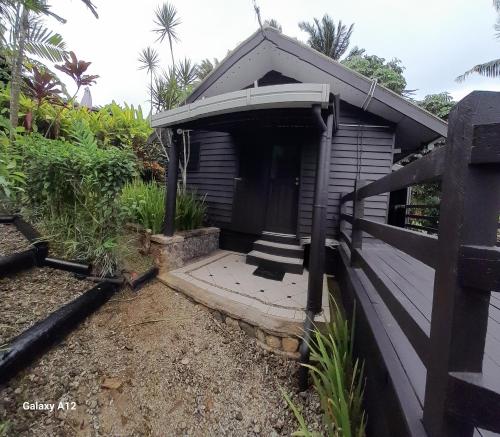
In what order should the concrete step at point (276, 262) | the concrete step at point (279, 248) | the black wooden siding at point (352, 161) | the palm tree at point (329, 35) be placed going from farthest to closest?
the palm tree at point (329, 35), the black wooden siding at point (352, 161), the concrete step at point (279, 248), the concrete step at point (276, 262)

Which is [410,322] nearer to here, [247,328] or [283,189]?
[247,328]

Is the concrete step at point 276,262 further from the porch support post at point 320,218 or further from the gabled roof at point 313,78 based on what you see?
the gabled roof at point 313,78

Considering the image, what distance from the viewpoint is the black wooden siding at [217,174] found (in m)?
5.05

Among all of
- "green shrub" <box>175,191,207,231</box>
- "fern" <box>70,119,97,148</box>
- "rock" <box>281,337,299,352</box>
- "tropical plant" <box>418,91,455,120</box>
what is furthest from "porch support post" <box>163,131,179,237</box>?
"tropical plant" <box>418,91,455,120</box>

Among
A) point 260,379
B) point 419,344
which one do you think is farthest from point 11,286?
point 419,344

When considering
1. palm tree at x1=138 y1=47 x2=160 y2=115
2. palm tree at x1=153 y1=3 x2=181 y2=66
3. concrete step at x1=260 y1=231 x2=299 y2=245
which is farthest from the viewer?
palm tree at x1=138 y1=47 x2=160 y2=115

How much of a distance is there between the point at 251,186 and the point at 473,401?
14.2ft

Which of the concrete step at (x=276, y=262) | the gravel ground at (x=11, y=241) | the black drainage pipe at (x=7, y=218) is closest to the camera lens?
the gravel ground at (x=11, y=241)

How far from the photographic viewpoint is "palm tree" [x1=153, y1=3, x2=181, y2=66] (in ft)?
25.2

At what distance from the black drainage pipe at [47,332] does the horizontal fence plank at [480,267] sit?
8.23ft

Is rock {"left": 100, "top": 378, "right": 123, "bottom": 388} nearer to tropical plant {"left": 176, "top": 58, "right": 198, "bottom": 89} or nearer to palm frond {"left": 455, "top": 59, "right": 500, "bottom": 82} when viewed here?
tropical plant {"left": 176, "top": 58, "right": 198, "bottom": 89}

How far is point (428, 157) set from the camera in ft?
2.91

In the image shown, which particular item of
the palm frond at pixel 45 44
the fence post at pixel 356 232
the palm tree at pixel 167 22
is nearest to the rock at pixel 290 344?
the fence post at pixel 356 232

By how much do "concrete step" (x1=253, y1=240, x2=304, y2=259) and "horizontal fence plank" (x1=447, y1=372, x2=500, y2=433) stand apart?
333cm
